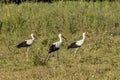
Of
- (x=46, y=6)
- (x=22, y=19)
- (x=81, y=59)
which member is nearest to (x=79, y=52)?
(x=81, y=59)

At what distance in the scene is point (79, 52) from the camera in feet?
44.1

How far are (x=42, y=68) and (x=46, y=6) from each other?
9.63 metres

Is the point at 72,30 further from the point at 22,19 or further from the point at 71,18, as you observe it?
the point at 22,19

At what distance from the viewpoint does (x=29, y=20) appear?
17609 millimetres

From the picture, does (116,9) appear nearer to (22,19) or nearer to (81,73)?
(22,19)

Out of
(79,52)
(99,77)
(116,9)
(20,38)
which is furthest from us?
(116,9)

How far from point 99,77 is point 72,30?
7.08 m

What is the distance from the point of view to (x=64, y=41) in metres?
15.4

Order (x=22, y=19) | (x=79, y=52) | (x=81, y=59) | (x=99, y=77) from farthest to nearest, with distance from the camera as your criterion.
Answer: (x=22, y=19)
(x=79, y=52)
(x=81, y=59)
(x=99, y=77)

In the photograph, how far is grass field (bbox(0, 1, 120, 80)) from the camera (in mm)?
10492

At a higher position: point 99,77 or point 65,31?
point 99,77

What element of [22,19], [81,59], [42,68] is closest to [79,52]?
[81,59]

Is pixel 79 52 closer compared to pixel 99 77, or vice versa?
pixel 99 77

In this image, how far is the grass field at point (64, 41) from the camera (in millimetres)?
10492
